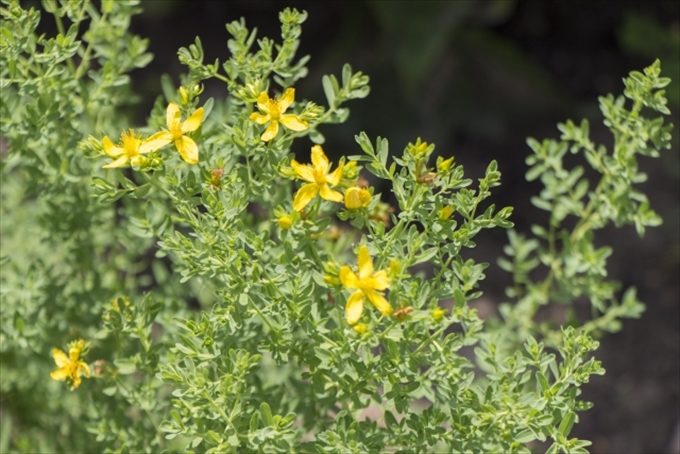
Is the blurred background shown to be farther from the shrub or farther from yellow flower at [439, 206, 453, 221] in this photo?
yellow flower at [439, 206, 453, 221]

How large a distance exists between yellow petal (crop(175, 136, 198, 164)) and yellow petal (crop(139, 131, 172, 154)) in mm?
14

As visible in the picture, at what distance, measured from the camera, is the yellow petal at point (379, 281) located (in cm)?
116

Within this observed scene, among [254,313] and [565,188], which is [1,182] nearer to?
[254,313]

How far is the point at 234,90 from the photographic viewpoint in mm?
1334

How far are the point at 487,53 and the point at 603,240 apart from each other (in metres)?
0.78

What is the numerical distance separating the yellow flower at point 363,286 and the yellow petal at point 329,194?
0.07m

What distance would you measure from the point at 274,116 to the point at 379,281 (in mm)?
250

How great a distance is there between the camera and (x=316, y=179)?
122 centimetres

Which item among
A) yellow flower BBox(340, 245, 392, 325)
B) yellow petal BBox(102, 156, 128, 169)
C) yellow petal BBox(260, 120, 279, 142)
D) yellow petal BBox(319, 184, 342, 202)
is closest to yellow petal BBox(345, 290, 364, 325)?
yellow flower BBox(340, 245, 392, 325)

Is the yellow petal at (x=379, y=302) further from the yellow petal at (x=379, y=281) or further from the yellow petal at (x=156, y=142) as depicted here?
the yellow petal at (x=156, y=142)

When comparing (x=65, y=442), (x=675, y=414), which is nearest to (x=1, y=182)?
(x=65, y=442)

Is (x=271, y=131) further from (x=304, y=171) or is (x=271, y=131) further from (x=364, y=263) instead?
(x=364, y=263)

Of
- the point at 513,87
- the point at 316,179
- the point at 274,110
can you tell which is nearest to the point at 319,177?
the point at 316,179

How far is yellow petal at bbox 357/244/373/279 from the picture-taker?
3.84 ft
